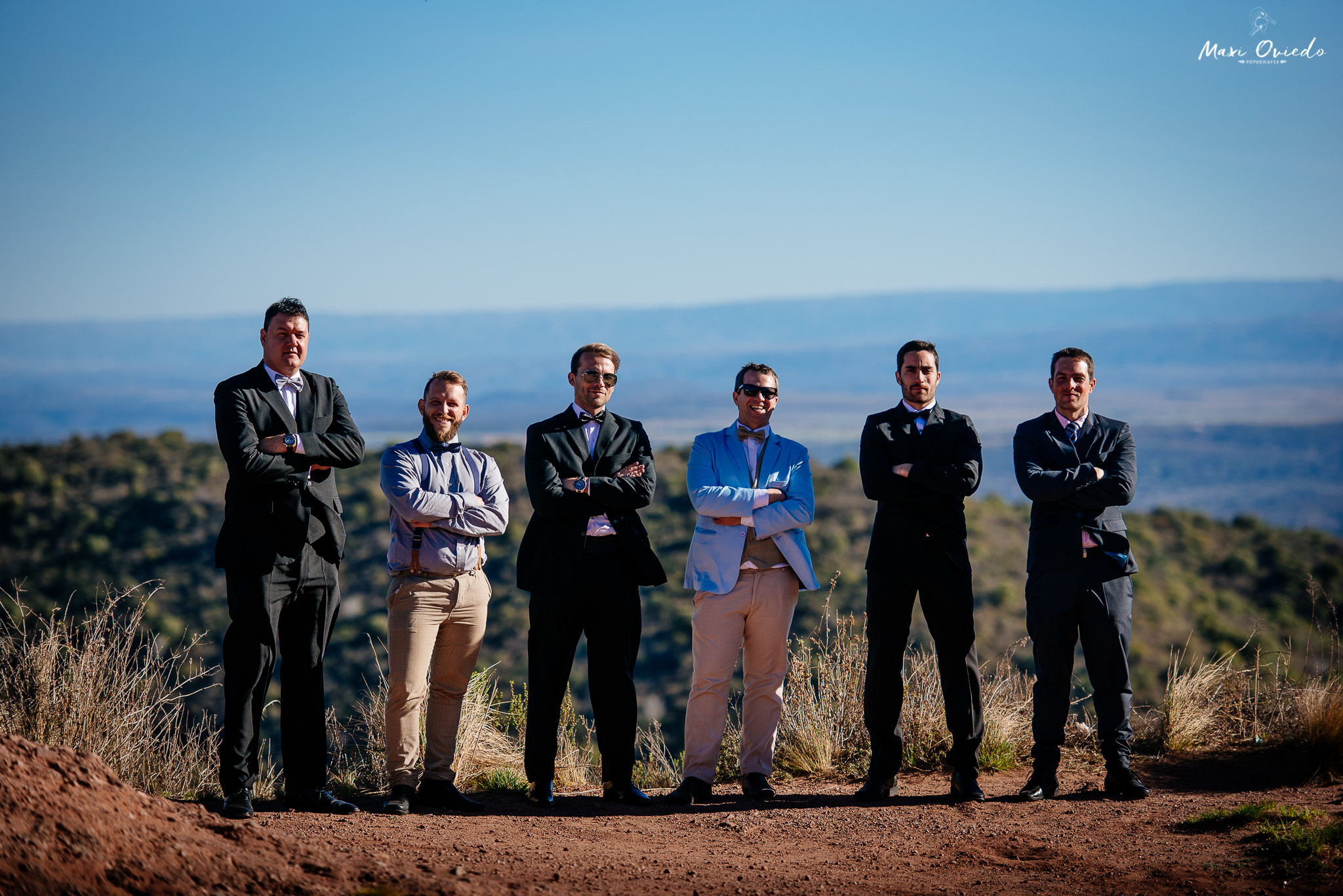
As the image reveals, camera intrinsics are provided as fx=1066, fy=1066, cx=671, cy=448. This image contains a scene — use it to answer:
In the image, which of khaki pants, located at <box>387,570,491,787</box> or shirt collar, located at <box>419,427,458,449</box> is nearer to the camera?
khaki pants, located at <box>387,570,491,787</box>


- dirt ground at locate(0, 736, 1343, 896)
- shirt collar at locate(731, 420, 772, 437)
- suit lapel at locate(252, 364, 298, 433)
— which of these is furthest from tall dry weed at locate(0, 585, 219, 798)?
shirt collar at locate(731, 420, 772, 437)

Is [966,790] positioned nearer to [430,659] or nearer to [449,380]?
[430,659]

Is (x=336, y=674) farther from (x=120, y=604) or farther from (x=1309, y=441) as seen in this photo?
(x=1309, y=441)

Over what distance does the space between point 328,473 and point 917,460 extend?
2987mm

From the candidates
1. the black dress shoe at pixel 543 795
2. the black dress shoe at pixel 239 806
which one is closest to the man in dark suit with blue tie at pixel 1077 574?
the black dress shoe at pixel 543 795

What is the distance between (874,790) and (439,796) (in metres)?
2.28

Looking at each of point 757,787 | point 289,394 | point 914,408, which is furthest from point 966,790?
point 289,394

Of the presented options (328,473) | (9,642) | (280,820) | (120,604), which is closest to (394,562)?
(328,473)

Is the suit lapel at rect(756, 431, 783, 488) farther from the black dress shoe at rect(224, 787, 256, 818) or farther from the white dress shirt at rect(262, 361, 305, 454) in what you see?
the black dress shoe at rect(224, 787, 256, 818)

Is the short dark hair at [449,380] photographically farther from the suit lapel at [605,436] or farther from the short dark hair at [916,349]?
the short dark hair at [916,349]

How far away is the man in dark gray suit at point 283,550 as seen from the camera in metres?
4.90

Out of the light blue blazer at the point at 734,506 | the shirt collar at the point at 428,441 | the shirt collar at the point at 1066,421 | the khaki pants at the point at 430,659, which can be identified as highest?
the shirt collar at the point at 1066,421

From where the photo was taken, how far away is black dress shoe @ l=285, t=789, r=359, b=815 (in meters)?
5.17

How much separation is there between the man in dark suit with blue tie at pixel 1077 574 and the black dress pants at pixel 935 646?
0.36 meters
